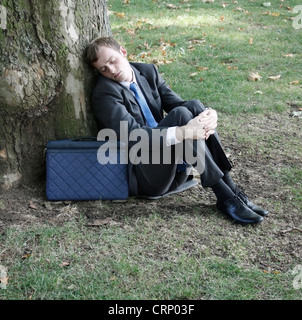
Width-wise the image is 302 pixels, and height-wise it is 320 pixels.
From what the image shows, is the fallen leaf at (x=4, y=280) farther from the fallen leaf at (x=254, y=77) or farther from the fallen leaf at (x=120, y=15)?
the fallen leaf at (x=120, y=15)

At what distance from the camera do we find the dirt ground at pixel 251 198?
11.3 ft

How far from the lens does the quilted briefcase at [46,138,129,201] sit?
369 centimetres

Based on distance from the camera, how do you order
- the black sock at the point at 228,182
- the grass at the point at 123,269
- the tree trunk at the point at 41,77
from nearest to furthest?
the grass at the point at 123,269, the tree trunk at the point at 41,77, the black sock at the point at 228,182

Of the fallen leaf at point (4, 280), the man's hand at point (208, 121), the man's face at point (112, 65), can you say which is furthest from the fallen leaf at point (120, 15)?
the fallen leaf at point (4, 280)

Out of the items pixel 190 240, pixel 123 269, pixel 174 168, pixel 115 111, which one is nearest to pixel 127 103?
pixel 115 111

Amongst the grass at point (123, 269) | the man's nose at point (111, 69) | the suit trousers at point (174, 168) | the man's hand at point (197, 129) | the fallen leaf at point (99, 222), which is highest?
the man's nose at point (111, 69)

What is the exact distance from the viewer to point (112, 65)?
3736 mm

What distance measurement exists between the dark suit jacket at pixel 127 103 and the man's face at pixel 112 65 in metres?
0.05

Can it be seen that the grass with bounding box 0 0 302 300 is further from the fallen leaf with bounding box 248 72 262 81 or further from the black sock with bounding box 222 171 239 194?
the fallen leaf with bounding box 248 72 262 81

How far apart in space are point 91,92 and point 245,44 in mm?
4406

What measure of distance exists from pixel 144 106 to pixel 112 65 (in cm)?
40

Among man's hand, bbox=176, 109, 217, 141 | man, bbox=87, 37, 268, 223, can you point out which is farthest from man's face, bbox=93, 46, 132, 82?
man's hand, bbox=176, 109, 217, 141

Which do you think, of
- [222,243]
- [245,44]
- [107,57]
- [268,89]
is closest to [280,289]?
[222,243]

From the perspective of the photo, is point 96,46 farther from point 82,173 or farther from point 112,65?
point 82,173
